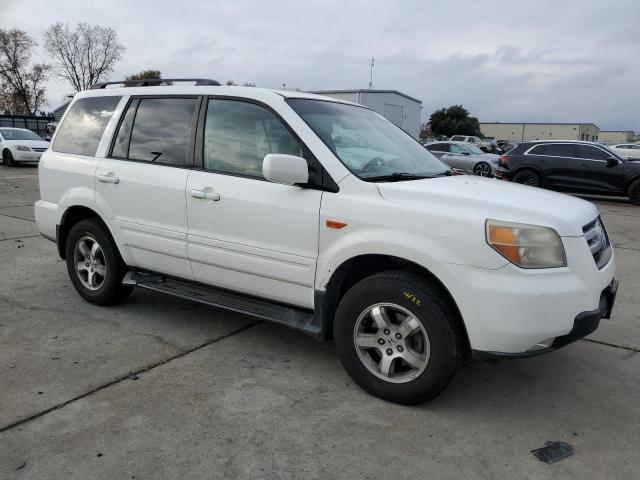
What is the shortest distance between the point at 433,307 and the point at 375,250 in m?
0.45

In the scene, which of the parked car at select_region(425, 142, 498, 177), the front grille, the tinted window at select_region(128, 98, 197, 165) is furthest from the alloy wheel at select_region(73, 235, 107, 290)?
the parked car at select_region(425, 142, 498, 177)

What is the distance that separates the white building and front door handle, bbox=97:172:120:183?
2403cm

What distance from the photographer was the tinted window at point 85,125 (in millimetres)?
4578

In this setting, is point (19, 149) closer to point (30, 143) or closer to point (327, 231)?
point (30, 143)

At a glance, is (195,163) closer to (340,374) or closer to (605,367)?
(340,374)

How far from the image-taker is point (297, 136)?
3.50 meters

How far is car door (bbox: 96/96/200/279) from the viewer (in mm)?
3988

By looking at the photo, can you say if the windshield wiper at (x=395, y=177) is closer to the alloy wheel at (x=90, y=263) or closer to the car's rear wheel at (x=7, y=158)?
the alloy wheel at (x=90, y=263)

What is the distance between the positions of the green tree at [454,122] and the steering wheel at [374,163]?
74.1 metres

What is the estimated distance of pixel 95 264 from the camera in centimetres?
468

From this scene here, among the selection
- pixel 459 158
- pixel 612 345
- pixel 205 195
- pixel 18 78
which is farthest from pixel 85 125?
pixel 18 78

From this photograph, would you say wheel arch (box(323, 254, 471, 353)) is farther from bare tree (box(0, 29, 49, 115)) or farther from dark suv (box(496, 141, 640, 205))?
bare tree (box(0, 29, 49, 115))

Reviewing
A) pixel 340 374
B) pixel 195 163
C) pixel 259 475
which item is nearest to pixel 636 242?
pixel 340 374

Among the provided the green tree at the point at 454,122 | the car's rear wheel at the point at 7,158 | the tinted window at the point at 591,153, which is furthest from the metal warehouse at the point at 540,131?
the car's rear wheel at the point at 7,158
